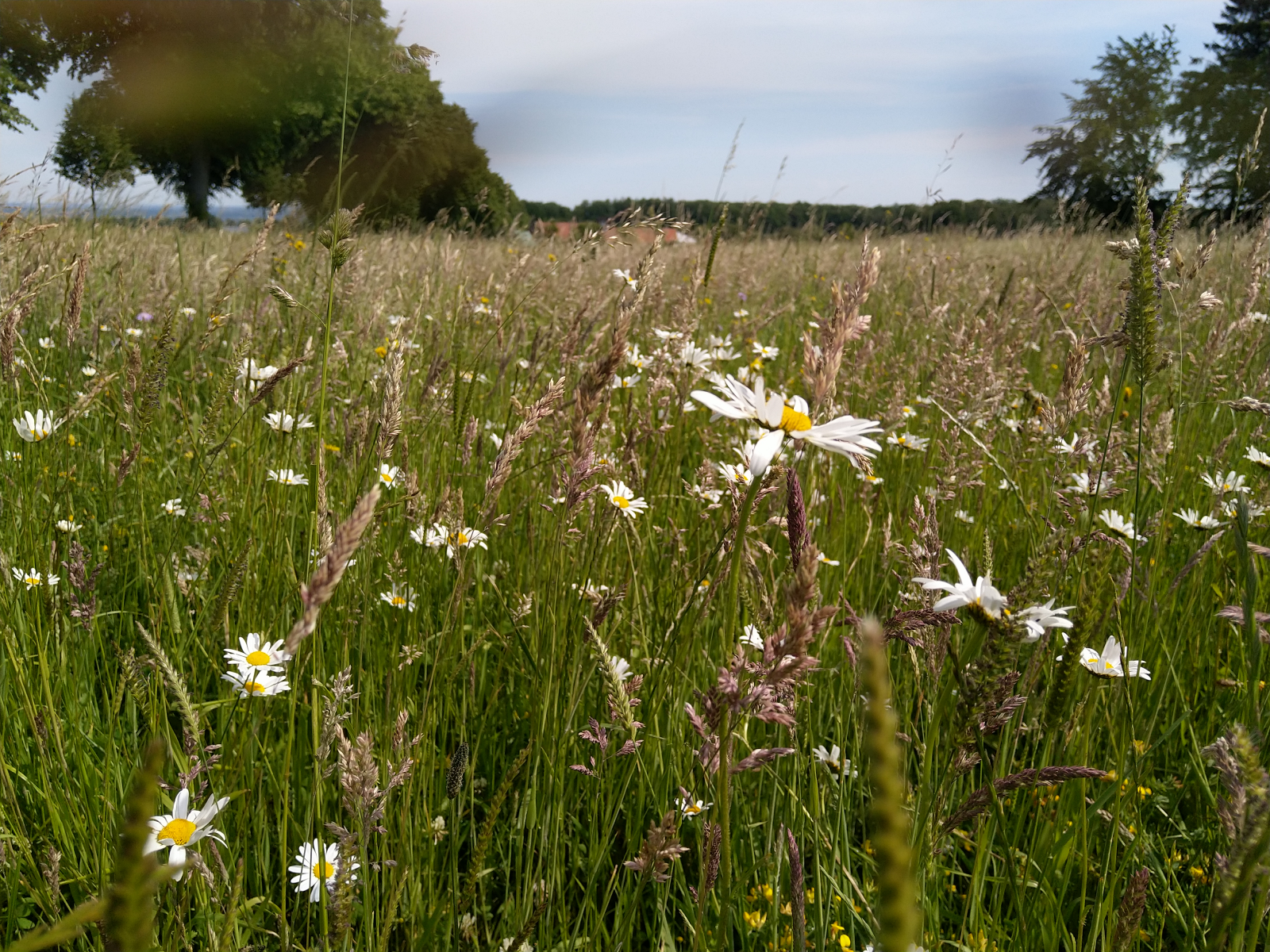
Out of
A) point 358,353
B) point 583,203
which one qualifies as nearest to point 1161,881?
point 358,353

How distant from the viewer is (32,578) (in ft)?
5.11

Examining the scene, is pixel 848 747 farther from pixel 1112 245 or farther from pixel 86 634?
pixel 86 634

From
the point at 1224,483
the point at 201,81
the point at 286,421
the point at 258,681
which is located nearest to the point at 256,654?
the point at 258,681

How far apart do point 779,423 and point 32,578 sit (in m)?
1.56

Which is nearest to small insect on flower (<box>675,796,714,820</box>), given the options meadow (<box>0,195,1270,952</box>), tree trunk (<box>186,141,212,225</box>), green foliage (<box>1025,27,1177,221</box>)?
meadow (<box>0,195,1270,952</box>)

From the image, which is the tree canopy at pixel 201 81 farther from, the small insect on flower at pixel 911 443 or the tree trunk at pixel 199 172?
the small insect on flower at pixel 911 443

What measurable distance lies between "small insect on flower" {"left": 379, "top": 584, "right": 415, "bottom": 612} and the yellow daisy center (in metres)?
0.55

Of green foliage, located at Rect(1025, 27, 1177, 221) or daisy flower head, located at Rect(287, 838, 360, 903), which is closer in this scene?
daisy flower head, located at Rect(287, 838, 360, 903)

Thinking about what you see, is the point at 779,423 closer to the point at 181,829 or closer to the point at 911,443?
the point at 181,829

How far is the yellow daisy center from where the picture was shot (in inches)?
37.4

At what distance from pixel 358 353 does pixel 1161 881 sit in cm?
252

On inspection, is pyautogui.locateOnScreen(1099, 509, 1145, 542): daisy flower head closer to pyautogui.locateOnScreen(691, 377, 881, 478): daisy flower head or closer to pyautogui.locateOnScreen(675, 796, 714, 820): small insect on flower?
pyautogui.locateOnScreen(675, 796, 714, 820): small insect on flower

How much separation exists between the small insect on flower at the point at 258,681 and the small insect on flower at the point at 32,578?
39cm

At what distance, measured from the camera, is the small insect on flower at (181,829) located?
0.88 m
